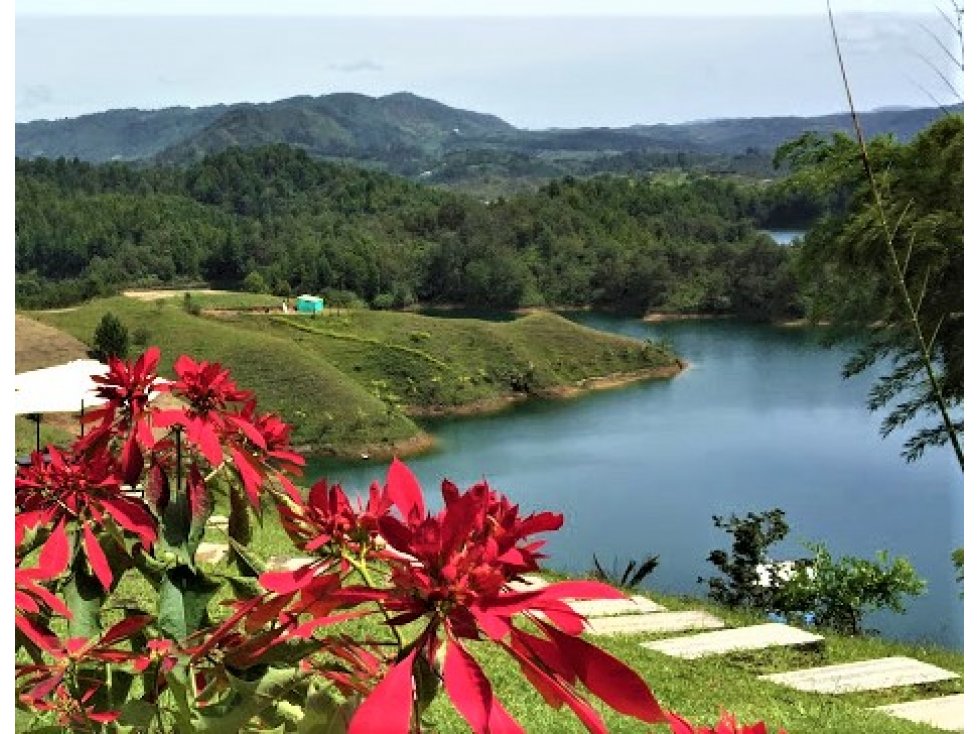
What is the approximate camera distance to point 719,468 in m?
17.7

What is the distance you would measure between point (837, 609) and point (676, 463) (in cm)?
1252

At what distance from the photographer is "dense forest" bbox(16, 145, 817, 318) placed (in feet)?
91.8

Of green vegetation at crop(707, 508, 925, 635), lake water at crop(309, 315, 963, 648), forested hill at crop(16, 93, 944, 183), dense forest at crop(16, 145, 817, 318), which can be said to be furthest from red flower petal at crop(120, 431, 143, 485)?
forested hill at crop(16, 93, 944, 183)

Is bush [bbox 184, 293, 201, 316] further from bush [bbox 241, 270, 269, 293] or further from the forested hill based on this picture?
the forested hill

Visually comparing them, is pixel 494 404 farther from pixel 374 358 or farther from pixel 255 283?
pixel 255 283

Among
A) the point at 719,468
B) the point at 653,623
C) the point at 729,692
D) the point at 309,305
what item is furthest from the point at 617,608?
the point at 309,305

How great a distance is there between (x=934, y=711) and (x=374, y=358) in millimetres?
21219

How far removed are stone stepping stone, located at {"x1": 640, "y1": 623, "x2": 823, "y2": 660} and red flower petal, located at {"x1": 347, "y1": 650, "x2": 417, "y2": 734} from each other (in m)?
3.29

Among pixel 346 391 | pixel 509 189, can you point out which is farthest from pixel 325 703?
pixel 509 189

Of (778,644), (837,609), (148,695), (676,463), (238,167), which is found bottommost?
(676,463)

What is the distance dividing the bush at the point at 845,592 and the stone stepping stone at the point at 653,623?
1.32 m

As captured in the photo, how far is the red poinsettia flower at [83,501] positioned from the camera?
663mm

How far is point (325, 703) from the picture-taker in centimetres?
48
